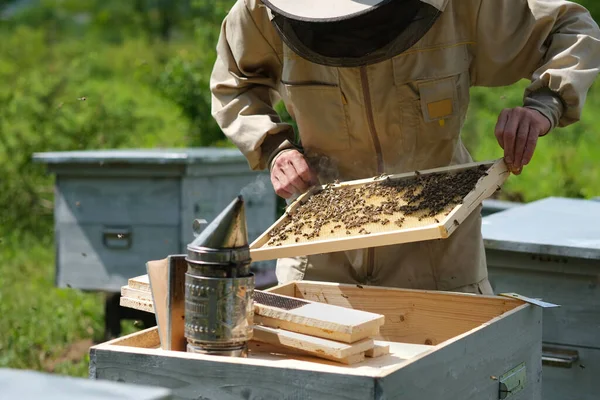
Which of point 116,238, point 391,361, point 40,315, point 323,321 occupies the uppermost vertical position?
point 323,321

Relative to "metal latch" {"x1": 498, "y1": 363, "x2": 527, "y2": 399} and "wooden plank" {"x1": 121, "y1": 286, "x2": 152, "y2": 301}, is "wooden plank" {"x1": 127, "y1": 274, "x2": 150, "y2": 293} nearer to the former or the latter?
"wooden plank" {"x1": 121, "y1": 286, "x2": 152, "y2": 301}

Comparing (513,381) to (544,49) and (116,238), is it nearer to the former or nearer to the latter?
(544,49)

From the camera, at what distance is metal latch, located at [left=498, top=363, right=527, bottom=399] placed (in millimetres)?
2217

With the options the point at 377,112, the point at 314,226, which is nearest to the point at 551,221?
the point at 377,112

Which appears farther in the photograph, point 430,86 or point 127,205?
point 127,205

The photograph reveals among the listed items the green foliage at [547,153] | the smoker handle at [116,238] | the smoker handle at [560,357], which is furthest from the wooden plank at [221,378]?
the green foliage at [547,153]

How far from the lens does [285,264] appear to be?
2869 millimetres

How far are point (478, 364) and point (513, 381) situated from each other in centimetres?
22

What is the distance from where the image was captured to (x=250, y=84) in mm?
3006

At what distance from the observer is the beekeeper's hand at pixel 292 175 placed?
273 cm

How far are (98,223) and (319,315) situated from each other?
10.8 feet

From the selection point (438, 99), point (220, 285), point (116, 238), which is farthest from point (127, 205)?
point (220, 285)

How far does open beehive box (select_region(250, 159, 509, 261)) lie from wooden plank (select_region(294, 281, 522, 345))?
22 centimetres

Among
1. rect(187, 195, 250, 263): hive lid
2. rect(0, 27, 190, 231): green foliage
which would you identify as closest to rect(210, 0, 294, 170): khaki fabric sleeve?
rect(187, 195, 250, 263): hive lid
